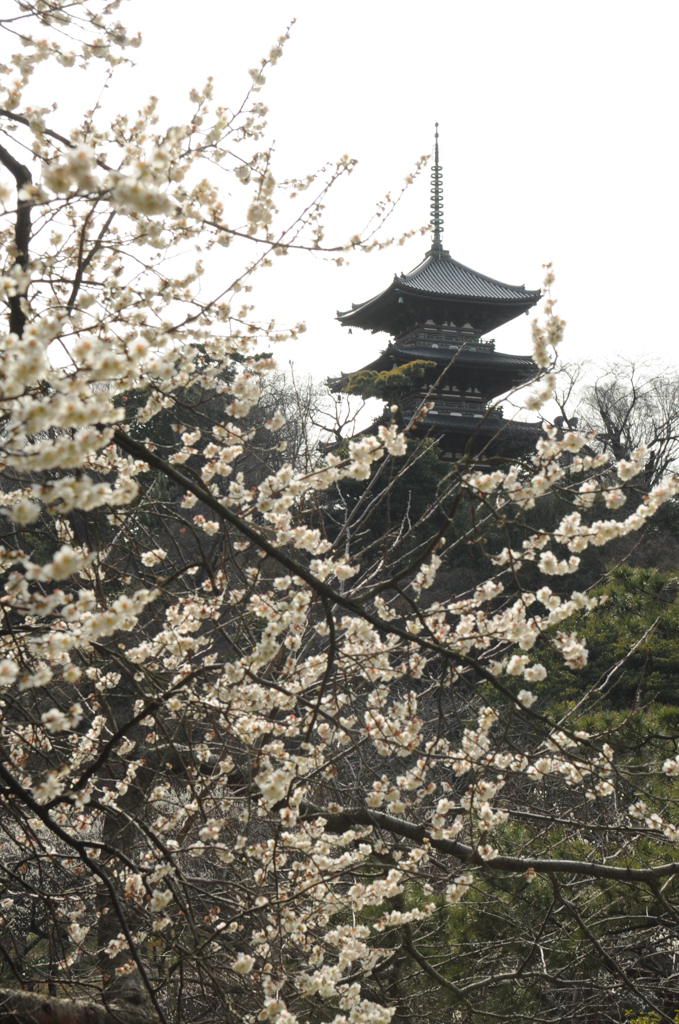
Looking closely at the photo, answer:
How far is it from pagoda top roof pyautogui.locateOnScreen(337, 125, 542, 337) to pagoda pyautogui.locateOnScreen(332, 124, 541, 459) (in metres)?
0.03

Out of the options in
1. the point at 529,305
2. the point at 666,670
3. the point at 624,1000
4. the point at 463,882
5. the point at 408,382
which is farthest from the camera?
the point at 529,305

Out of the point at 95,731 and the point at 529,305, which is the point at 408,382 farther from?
the point at 95,731

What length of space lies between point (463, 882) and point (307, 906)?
972 mm

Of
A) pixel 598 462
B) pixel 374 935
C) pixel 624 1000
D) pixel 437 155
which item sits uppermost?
pixel 437 155

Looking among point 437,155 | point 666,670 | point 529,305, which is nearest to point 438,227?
point 437,155

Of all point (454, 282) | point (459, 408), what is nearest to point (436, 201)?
point (454, 282)

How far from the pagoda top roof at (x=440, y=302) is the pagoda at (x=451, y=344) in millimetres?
27

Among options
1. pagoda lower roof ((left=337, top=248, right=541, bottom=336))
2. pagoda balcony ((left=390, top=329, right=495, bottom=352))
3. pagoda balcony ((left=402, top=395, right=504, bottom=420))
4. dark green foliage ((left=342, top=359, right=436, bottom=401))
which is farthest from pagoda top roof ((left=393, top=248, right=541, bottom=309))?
dark green foliage ((left=342, top=359, right=436, bottom=401))

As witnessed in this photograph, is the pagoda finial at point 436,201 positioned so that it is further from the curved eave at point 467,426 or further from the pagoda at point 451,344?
the curved eave at point 467,426

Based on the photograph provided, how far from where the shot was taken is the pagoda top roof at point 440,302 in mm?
21797

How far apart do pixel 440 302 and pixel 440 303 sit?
0.06m

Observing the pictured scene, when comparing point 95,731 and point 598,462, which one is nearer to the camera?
point 598,462

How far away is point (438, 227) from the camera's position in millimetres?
25312

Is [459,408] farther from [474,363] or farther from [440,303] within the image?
[440,303]
